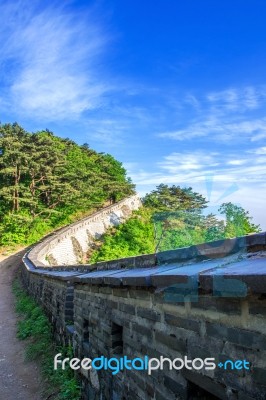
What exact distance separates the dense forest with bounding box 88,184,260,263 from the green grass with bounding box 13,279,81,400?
10.0ft

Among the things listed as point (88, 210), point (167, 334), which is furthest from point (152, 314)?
point (88, 210)

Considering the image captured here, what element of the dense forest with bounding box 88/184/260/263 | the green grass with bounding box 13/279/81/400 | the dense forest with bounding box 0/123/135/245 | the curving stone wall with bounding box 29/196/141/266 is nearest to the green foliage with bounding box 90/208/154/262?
the dense forest with bounding box 88/184/260/263

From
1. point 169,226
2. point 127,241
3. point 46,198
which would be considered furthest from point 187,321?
point 46,198

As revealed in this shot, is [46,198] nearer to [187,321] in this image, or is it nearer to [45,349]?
[45,349]

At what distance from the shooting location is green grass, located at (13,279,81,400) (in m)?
5.39

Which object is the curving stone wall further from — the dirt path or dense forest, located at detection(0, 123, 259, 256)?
the dirt path

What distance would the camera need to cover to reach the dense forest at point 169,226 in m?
7.14

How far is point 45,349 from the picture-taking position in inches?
298

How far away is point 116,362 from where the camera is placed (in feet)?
12.7

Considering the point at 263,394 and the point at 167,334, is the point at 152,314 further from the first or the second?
the point at 263,394

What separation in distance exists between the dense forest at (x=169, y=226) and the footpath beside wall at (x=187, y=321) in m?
2.83

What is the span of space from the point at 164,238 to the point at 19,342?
4.64 meters

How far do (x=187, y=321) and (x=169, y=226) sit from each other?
579 centimetres

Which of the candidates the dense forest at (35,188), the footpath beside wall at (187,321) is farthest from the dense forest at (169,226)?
the dense forest at (35,188)
